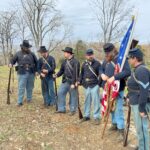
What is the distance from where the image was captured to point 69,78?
11.6 metres

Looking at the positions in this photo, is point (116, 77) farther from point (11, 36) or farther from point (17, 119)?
point (11, 36)

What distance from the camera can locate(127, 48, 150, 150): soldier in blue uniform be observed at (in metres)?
7.73

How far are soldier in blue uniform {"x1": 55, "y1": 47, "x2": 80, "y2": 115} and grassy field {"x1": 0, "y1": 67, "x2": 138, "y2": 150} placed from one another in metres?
0.34

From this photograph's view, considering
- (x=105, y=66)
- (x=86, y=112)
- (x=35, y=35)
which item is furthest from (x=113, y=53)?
(x=35, y=35)

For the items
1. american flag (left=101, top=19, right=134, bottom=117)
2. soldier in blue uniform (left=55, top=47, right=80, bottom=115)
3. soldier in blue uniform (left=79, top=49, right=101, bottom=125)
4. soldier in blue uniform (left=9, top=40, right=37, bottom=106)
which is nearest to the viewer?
american flag (left=101, top=19, right=134, bottom=117)

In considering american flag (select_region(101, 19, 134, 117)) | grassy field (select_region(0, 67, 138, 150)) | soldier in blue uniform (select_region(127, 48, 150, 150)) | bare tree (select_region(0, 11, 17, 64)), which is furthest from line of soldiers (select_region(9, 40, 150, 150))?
bare tree (select_region(0, 11, 17, 64))

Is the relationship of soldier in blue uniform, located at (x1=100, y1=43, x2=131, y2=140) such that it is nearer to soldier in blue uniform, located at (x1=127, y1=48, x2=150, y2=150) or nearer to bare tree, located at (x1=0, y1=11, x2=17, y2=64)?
soldier in blue uniform, located at (x1=127, y1=48, x2=150, y2=150)

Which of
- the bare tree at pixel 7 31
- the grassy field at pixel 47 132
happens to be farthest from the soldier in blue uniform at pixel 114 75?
the bare tree at pixel 7 31

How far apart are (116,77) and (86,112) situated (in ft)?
7.39

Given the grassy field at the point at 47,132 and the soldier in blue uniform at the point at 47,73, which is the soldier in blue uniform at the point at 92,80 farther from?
the soldier in blue uniform at the point at 47,73

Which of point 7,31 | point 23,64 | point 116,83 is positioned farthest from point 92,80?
point 7,31

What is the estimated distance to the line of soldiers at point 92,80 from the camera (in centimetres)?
794

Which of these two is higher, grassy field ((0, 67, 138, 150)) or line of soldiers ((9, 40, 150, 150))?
line of soldiers ((9, 40, 150, 150))

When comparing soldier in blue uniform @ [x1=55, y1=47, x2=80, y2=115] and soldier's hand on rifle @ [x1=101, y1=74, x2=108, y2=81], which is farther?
soldier in blue uniform @ [x1=55, y1=47, x2=80, y2=115]
